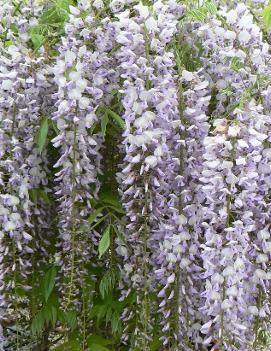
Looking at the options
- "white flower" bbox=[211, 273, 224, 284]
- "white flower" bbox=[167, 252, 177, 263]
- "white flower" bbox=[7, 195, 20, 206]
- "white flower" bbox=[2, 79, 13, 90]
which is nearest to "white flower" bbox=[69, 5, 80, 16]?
"white flower" bbox=[2, 79, 13, 90]

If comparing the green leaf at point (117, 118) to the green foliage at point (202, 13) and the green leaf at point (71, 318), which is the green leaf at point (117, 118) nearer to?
the green foliage at point (202, 13)

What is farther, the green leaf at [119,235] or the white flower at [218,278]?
the green leaf at [119,235]

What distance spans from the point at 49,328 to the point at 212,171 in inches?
62.2

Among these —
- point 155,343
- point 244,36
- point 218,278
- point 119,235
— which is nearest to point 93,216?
point 119,235

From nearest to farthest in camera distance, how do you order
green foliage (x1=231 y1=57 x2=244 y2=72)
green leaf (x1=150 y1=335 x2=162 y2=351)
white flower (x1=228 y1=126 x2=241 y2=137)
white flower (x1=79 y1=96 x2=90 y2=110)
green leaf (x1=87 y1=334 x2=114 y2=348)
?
1. white flower (x1=228 y1=126 x2=241 y2=137)
2. white flower (x1=79 y1=96 x2=90 y2=110)
3. green foliage (x1=231 y1=57 x2=244 y2=72)
4. green leaf (x1=150 y1=335 x2=162 y2=351)
5. green leaf (x1=87 y1=334 x2=114 y2=348)

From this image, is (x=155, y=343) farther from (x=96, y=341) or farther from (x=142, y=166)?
(x=142, y=166)

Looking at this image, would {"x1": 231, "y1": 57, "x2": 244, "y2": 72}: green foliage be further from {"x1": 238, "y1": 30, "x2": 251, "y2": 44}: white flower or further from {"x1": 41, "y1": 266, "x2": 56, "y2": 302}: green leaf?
{"x1": 41, "y1": 266, "x2": 56, "y2": 302}: green leaf

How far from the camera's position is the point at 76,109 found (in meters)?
2.73

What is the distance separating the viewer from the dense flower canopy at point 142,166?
8.59 feet

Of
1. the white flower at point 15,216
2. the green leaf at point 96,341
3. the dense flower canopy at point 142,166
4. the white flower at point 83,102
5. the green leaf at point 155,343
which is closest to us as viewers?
the dense flower canopy at point 142,166

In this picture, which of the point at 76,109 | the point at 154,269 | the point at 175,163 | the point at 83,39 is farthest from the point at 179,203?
the point at 83,39

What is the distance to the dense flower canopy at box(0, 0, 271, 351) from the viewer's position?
2.62 metres

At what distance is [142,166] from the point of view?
2660 millimetres

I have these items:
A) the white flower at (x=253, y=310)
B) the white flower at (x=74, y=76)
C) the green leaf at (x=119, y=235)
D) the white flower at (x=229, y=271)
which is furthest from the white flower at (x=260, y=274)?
the white flower at (x=74, y=76)
